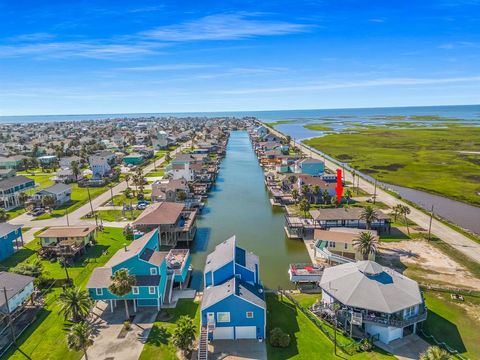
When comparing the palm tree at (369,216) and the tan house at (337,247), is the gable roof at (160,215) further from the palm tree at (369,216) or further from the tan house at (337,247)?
the palm tree at (369,216)

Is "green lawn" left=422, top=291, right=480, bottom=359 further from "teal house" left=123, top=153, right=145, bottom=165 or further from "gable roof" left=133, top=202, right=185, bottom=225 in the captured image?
"teal house" left=123, top=153, right=145, bottom=165

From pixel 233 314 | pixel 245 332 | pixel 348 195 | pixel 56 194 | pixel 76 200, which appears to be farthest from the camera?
pixel 76 200

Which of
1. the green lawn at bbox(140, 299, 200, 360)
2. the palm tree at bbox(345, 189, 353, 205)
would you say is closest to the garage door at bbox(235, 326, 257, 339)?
the green lawn at bbox(140, 299, 200, 360)

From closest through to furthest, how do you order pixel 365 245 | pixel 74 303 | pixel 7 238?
1. pixel 74 303
2. pixel 365 245
3. pixel 7 238

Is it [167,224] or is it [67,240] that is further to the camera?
[167,224]

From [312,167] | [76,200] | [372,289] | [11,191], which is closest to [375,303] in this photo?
Result: [372,289]

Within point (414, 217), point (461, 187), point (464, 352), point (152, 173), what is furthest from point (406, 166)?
point (464, 352)

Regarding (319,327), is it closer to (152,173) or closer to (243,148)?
(152,173)

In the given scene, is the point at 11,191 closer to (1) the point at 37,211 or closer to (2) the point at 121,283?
(1) the point at 37,211
